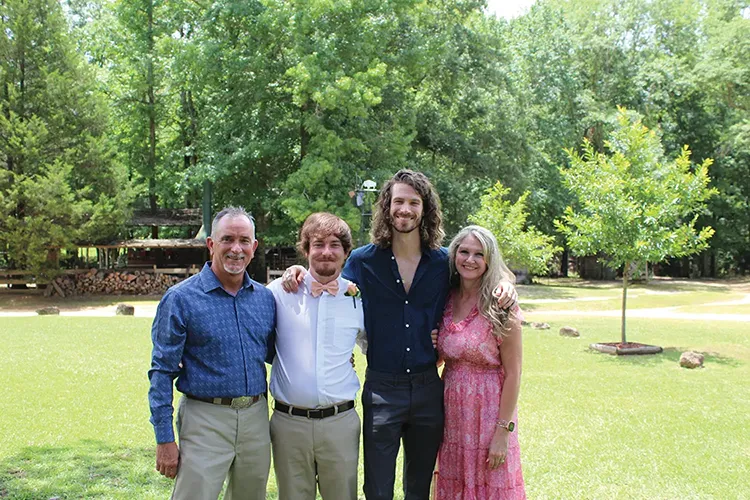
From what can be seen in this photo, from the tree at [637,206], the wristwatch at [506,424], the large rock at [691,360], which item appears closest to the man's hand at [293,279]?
the wristwatch at [506,424]

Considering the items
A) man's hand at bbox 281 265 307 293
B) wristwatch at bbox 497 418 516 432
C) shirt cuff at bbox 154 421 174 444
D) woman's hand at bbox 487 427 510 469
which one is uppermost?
man's hand at bbox 281 265 307 293

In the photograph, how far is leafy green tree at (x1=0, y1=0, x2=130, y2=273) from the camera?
24297 mm

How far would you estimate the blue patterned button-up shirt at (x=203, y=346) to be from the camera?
329 cm

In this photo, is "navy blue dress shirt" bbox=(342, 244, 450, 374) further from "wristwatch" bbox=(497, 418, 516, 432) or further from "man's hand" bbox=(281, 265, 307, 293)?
"wristwatch" bbox=(497, 418, 516, 432)

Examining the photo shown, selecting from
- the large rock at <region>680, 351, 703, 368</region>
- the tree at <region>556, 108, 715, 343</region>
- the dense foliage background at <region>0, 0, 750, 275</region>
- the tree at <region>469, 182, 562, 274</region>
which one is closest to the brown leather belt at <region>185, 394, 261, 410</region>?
the large rock at <region>680, 351, 703, 368</region>

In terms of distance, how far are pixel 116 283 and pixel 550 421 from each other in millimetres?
23196

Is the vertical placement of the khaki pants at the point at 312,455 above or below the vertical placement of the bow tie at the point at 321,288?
below

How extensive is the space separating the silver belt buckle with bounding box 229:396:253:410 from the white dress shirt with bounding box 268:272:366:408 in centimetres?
17

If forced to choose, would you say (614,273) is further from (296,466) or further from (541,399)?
(296,466)

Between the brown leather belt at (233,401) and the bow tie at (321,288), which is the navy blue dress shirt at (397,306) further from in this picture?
the brown leather belt at (233,401)

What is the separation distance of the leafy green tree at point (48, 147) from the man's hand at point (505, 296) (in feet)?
→ 78.8

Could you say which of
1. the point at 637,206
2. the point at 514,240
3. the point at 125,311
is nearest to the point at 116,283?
the point at 125,311

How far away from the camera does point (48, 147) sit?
2589 centimetres

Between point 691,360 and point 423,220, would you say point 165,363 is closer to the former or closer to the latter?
point 423,220
